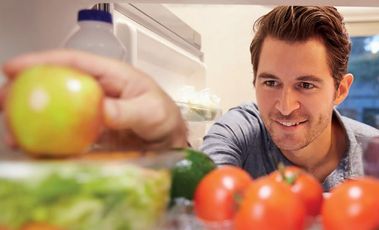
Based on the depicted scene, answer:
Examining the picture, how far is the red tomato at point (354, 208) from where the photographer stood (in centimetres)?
41

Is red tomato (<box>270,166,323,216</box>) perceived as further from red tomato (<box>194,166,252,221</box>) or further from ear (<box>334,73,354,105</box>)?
ear (<box>334,73,354,105</box>)

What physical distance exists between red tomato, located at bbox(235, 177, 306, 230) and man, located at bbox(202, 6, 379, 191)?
0.74 metres

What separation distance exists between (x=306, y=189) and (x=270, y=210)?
4.2 inches

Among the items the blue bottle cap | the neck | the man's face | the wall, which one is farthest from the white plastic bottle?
the wall

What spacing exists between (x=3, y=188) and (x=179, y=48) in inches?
48.9

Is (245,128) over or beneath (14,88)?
beneath

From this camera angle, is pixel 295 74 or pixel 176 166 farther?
pixel 295 74

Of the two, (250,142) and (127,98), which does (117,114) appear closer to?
(127,98)

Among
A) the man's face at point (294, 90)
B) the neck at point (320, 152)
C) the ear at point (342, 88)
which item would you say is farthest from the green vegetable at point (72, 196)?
the ear at point (342, 88)

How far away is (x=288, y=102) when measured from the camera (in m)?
1.27

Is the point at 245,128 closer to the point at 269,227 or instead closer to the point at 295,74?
the point at 295,74

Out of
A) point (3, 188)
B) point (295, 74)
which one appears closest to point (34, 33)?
point (3, 188)

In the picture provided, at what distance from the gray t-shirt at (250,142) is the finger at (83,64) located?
0.78 metres

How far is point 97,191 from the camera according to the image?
364 millimetres
